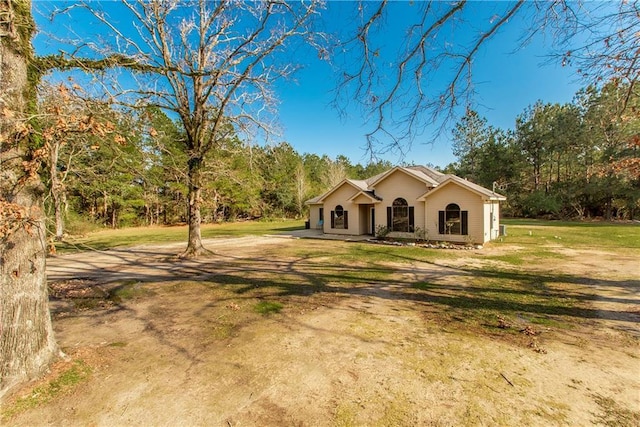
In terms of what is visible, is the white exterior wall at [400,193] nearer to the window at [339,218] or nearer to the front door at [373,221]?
the front door at [373,221]

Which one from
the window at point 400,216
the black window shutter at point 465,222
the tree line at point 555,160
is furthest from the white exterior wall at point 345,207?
the tree line at point 555,160

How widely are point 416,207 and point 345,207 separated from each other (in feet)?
17.1

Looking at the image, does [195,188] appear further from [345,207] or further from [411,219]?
[411,219]

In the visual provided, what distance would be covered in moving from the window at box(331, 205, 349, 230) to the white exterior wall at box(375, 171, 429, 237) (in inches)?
106

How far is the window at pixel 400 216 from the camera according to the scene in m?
16.3

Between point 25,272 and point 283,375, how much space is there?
3330 millimetres

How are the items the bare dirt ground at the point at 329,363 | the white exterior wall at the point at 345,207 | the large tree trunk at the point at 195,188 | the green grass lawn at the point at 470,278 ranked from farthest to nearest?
the white exterior wall at the point at 345,207 → the large tree trunk at the point at 195,188 → the green grass lawn at the point at 470,278 → the bare dirt ground at the point at 329,363

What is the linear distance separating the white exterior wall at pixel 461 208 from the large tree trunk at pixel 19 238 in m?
15.4

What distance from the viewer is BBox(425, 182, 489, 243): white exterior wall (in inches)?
548

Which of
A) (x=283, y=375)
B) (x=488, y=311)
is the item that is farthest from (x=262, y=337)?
(x=488, y=311)

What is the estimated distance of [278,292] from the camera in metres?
6.83

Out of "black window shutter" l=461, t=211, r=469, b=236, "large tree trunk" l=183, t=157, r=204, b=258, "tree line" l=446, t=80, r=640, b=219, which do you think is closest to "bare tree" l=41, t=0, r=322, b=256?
"large tree trunk" l=183, t=157, r=204, b=258

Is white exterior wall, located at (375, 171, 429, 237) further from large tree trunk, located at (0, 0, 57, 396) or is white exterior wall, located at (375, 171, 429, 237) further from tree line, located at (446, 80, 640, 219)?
large tree trunk, located at (0, 0, 57, 396)

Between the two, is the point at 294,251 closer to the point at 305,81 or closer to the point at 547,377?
the point at 305,81
